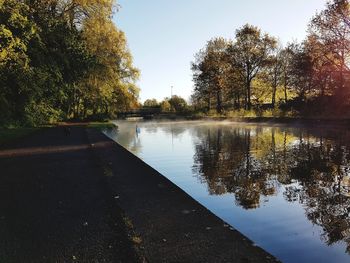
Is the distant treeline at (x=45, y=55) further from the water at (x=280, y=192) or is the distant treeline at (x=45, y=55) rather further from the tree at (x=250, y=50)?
the tree at (x=250, y=50)

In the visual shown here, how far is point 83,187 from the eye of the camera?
1110cm

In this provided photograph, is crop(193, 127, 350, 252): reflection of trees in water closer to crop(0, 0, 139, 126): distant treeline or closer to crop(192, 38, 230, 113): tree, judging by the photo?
crop(0, 0, 139, 126): distant treeline

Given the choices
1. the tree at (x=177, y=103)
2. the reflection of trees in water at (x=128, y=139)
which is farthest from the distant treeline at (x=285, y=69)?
the reflection of trees in water at (x=128, y=139)

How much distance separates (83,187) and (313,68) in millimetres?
39276

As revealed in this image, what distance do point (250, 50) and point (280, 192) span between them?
58595 millimetres

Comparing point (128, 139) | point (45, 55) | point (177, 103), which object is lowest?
point (128, 139)

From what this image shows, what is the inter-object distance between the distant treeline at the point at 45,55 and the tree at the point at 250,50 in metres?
27.5

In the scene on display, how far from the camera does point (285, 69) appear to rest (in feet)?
237

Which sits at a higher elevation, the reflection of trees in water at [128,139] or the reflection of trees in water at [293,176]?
the reflection of trees in water at [293,176]

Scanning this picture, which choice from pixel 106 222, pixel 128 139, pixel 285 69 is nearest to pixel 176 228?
pixel 106 222

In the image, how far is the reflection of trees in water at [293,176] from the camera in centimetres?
905

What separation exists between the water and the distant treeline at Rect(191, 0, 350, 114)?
21.8 m

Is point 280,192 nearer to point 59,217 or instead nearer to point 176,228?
point 176,228

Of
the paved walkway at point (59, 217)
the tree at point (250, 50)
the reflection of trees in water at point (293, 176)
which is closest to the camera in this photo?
the paved walkway at point (59, 217)
